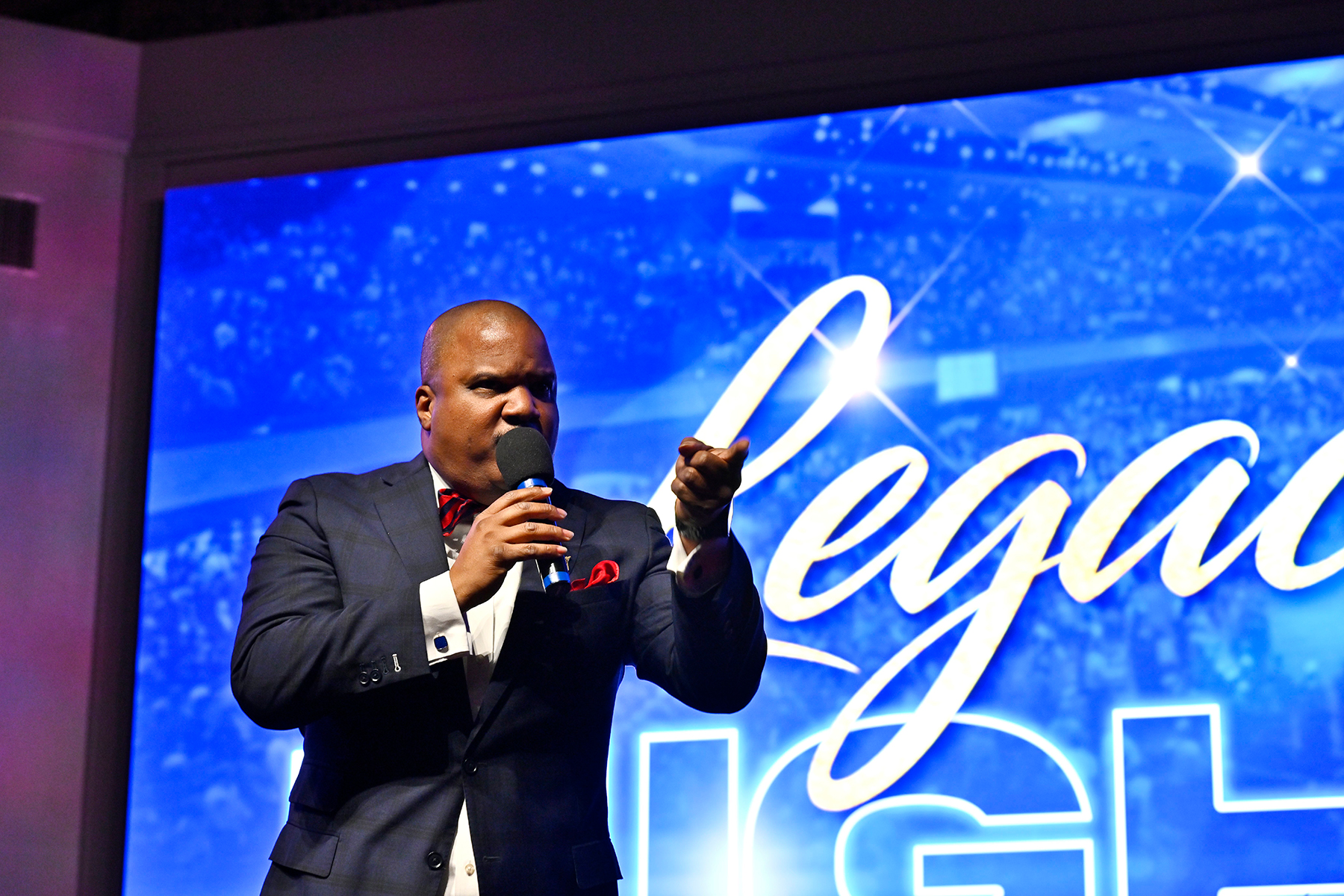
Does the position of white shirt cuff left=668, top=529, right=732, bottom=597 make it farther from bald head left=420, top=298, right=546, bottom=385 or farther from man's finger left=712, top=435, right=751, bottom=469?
bald head left=420, top=298, right=546, bottom=385

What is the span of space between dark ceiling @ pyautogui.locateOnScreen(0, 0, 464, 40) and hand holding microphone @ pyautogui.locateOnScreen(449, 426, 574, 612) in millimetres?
2996

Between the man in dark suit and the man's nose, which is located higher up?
the man's nose

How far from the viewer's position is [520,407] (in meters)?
2.05

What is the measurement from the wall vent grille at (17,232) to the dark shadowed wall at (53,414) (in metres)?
0.02

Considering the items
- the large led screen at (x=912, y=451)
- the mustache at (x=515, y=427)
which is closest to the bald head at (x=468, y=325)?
the mustache at (x=515, y=427)

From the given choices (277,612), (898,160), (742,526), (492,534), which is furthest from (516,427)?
(898,160)

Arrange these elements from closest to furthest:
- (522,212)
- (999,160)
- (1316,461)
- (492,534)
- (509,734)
Result: (492,534) → (509,734) → (1316,461) → (999,160) → (522,212)

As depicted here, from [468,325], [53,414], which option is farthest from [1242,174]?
[53,414]

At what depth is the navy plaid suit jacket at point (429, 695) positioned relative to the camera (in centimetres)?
186

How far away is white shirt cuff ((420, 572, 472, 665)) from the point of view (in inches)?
72.9

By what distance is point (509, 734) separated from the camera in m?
1.93

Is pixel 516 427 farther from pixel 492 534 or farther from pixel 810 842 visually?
pixel 810 842

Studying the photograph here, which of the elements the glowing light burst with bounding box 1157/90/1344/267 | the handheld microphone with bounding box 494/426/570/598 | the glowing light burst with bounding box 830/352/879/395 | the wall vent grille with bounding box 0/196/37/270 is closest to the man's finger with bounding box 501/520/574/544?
the handheld microphone with bounding box 494/426/570/598

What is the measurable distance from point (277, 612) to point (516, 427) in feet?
1.30
